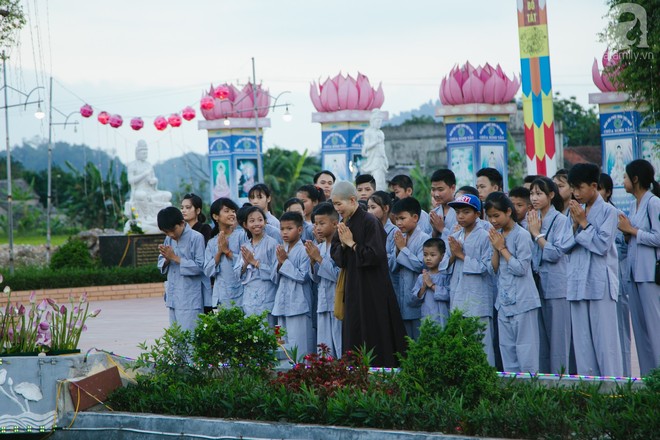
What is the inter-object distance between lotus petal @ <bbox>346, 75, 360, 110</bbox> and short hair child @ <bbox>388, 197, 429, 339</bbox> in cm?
1533

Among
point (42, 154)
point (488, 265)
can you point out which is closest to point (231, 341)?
point (488, 265)

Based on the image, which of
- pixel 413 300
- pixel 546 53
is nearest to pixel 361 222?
pixel 413 300

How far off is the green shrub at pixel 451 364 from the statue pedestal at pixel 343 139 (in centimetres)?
1768

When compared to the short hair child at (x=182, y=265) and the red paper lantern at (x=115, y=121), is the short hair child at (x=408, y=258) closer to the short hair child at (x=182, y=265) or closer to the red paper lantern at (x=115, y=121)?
the short hair child at (x=182, y=265)

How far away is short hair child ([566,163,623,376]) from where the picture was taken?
6547 millimetres

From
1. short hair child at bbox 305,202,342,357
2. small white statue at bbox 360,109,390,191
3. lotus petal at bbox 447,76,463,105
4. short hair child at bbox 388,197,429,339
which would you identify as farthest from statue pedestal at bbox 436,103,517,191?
short hair child at bbox 305,202,342,357

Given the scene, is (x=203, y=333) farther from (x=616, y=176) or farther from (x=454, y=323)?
(x=616, y=176)

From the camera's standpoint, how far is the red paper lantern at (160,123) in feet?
73.6

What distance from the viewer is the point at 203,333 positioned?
18.9ft

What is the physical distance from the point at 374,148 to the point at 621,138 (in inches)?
214

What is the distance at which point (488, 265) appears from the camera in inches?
267

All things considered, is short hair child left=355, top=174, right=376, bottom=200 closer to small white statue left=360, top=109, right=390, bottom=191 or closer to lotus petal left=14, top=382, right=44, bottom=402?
lotus petal left=14, top=382, right=44, bottom=402

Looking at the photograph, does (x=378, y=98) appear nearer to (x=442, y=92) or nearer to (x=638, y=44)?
(x=442, y=92)

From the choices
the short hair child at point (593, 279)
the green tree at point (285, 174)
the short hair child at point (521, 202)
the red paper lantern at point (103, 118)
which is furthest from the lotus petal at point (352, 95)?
the short hair child at point (593, 279)
